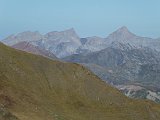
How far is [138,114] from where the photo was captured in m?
194

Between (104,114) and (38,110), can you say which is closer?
(38,110)

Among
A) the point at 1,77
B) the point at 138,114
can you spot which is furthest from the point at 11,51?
the point at 138,114

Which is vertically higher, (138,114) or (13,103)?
(13,103)

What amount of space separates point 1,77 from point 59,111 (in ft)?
88.9

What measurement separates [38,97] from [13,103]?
64.7 ft

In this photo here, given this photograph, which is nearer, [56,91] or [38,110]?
[38,110]

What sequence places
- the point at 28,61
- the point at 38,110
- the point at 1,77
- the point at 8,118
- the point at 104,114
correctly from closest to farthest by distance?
the point at 8,118, the point at 38,110, the point at 1,77, the point at 104,114, the point at 28,61

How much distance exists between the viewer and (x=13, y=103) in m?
159

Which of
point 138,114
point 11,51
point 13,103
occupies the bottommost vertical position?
point 138,114

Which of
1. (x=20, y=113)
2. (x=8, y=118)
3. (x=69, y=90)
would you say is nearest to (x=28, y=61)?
(x=69, y=90)

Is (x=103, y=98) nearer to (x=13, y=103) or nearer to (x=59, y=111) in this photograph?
(x=59, y=111)

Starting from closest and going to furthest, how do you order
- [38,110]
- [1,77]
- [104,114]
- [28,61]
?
[38,110]
[1,77]
[104,114]
[28,61]

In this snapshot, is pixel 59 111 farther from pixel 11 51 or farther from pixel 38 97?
pixel 11 51

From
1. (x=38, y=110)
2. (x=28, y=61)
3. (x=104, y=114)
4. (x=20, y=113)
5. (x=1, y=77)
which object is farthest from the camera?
(x=28, y=61)
